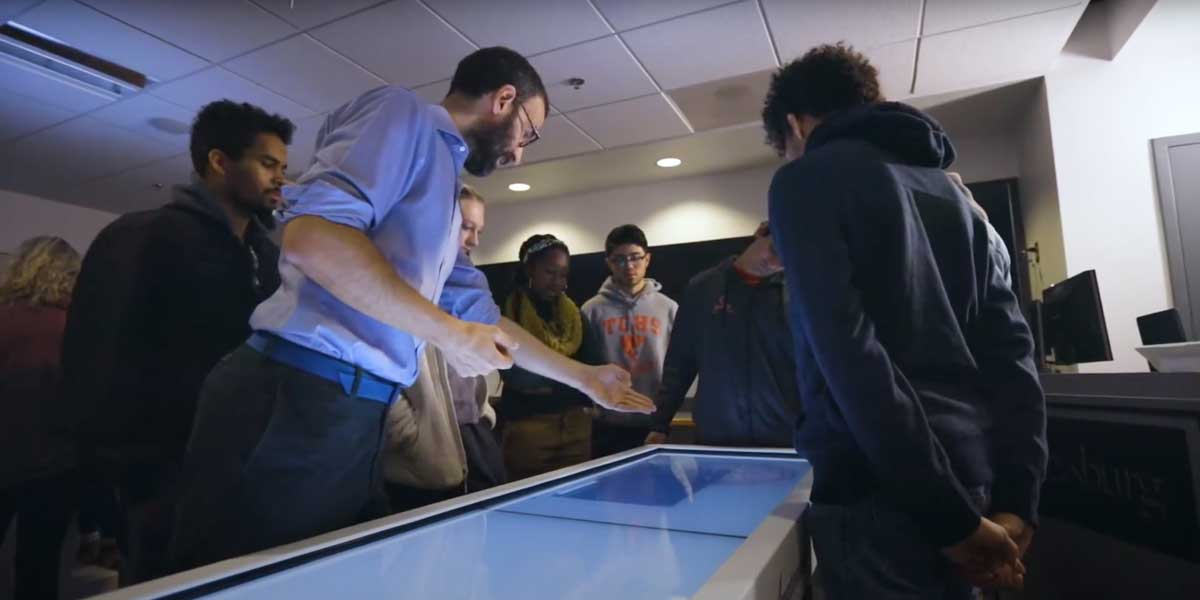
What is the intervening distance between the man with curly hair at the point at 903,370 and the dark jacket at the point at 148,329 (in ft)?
4.07

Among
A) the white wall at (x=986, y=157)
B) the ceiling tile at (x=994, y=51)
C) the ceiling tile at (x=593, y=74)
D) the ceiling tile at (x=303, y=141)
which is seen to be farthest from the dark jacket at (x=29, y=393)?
the white wall at (x=986, y=157)

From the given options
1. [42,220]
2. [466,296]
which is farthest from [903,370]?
[42,220]

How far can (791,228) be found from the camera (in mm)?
863

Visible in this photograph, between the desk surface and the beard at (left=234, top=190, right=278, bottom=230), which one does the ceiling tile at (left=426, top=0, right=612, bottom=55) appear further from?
the desk surface

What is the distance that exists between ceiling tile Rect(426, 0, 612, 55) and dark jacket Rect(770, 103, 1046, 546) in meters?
2.02

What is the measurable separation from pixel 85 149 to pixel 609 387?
4.49m

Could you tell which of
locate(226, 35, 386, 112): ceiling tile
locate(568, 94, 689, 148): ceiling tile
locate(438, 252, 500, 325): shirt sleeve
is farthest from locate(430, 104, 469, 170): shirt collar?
locate(568, 94, 689, 148): ceiling tile

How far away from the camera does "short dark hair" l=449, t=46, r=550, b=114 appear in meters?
1.21

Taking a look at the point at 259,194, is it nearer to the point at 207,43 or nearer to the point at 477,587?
the point at 477,587

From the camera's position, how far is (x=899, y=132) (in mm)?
904

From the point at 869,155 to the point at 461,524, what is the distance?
802 mm

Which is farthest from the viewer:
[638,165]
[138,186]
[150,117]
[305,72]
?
[138,186]

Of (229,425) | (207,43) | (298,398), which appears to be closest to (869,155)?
(298,398)

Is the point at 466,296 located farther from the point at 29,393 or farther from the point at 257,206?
the point at 29,393
